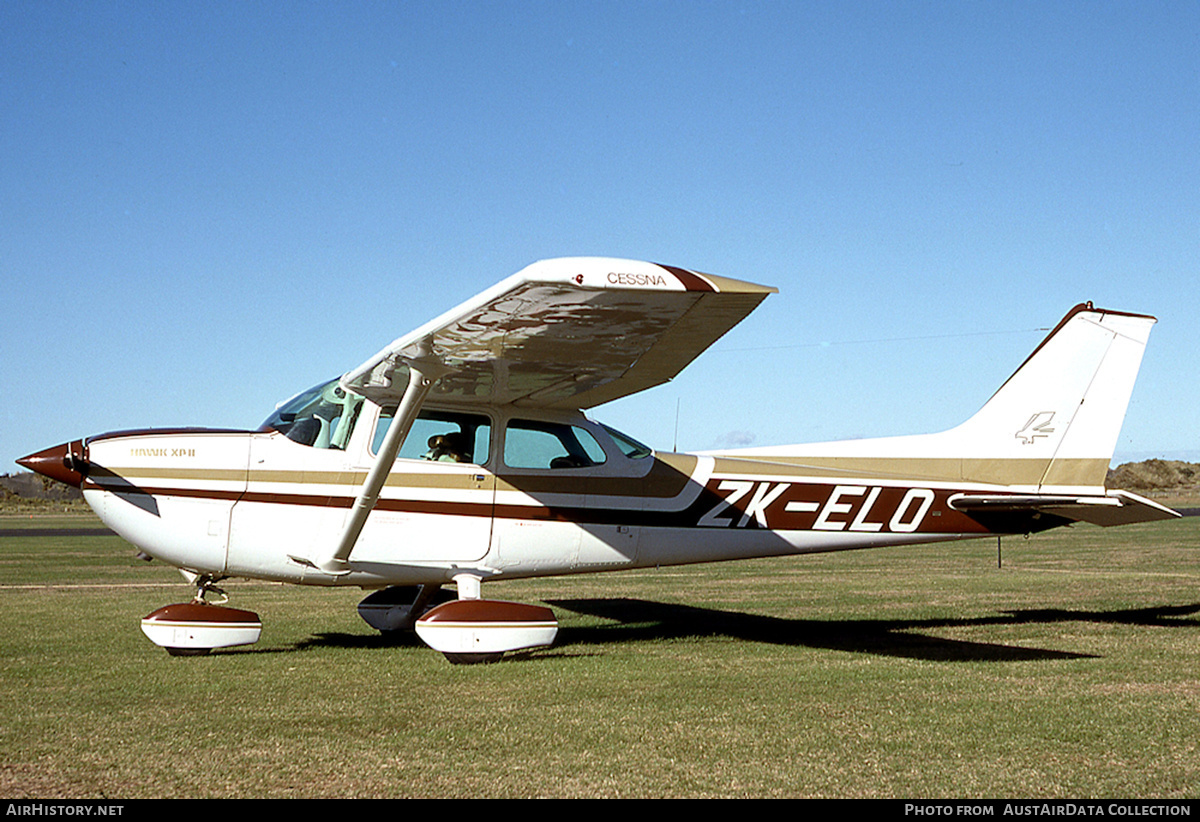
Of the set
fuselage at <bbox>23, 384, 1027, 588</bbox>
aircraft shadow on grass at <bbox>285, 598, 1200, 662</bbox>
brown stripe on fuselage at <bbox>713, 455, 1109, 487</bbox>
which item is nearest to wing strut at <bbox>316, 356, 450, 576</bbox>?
fuselage at <bbox>23, 384, 1027, 588</bbox>

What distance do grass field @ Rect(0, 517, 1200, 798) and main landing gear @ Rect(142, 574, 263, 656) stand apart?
6.6 inches

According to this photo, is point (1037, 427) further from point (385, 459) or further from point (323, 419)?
point (323, 419)

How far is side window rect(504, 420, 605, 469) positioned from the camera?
9.48 metres

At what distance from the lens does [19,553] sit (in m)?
23.5

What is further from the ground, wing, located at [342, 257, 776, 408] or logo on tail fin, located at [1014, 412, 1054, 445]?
wing, located at [342, 257, 776, 408]

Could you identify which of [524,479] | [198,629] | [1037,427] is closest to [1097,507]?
[1037,427]

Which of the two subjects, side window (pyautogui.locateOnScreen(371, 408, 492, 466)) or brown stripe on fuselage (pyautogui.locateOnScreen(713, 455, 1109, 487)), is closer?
side window (pyautogui.locateOnScreen(371, 408, 492, 466))

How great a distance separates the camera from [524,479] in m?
9.46

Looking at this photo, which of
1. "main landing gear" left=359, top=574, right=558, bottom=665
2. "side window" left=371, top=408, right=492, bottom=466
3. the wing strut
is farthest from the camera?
"side window" left=371, top=408, right=492, bottom=466

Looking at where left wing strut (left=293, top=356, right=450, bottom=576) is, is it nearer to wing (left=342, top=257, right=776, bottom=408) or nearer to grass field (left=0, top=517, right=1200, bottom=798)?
wing (left=342, top=257, right=776, bottom=408)

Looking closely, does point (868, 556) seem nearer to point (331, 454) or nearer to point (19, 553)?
point (331, 454)

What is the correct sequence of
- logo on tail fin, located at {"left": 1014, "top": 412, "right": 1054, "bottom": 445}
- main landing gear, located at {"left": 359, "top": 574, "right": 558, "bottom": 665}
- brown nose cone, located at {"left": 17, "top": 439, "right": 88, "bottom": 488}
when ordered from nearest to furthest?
main landing gear, located at {"left": 359, "top": 574, "right": 558, "bottom": 665}
brown nose cone, located at {"left": 17, "top": 439, "right": 88, "bottom": 488}
logo on tail fin, located at {"left": 1014, "top": 412, "right": 1054, "bottom": 445}

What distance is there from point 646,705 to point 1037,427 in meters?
6.29

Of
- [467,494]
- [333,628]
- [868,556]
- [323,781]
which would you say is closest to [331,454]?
[467,494]
